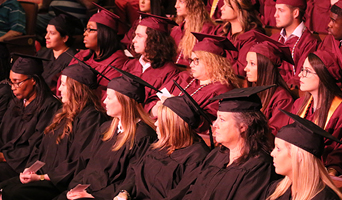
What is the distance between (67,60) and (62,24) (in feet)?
1.45

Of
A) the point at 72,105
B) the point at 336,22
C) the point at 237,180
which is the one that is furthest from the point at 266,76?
the point at 72,105

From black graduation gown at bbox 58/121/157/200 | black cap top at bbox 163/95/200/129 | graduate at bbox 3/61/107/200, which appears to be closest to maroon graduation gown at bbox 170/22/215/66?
graduate at bbox 3/61/107/200

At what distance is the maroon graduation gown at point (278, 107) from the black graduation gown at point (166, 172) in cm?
88

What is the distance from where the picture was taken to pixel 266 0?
5.77 metres

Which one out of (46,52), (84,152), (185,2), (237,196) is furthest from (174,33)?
(237,196)

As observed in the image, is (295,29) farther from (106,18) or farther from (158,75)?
(106,18)

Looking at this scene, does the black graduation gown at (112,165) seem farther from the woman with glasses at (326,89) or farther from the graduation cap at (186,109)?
the woman with glasses at (326,89)

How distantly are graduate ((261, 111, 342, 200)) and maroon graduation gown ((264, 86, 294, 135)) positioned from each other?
53.9 inches

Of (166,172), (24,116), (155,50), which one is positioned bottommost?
(24,116)

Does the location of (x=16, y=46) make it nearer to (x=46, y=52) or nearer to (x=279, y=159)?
(x=46, y=52)

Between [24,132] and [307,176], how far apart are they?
2905mm

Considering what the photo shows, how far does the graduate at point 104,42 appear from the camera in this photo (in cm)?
523

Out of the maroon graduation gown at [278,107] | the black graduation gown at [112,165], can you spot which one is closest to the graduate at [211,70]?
the maroon graduation gown at [278,107]

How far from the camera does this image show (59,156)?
3.98m
